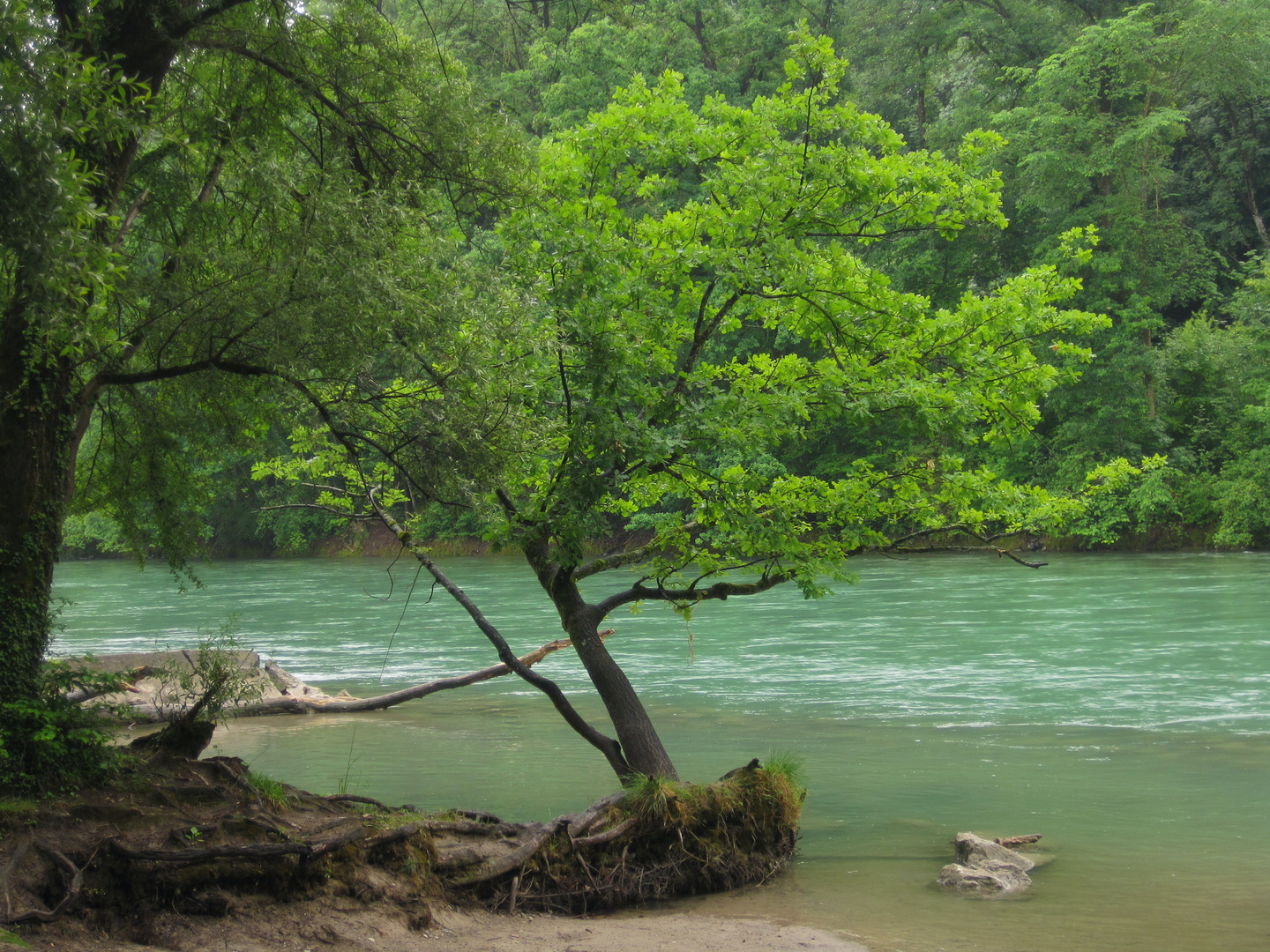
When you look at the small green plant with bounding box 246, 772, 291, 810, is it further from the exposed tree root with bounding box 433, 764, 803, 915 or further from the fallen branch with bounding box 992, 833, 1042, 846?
the fallen branch with bounding box 992, 833, 1042, 846

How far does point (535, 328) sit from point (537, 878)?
12.0ft

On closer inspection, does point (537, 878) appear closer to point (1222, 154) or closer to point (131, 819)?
point (131, 819)

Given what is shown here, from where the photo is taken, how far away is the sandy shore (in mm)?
6148

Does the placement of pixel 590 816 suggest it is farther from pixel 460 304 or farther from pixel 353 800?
pixel 460 304

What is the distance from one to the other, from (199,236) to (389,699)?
4.50 metres

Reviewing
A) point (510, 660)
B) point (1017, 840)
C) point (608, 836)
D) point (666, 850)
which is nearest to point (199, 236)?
point (510, 660)

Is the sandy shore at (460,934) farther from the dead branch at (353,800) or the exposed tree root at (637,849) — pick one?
the dead branch at (353,800)

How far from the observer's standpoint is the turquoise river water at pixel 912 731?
8.54 meters

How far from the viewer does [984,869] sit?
8930 millimetres

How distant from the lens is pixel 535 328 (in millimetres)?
7914

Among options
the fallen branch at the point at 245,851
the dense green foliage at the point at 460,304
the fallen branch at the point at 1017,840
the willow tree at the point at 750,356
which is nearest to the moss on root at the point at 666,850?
the willow tree at the point at 750,356

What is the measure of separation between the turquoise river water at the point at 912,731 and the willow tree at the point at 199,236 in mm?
4367

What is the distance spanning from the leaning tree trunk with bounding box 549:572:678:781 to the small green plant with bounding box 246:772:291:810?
2.61 m

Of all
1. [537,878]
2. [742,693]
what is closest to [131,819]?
[537,878]
